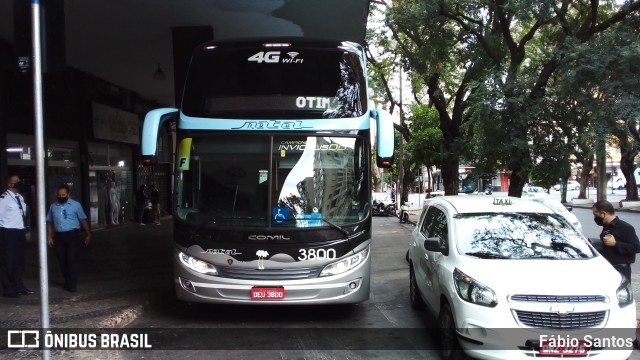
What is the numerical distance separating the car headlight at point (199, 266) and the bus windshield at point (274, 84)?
1.82 m

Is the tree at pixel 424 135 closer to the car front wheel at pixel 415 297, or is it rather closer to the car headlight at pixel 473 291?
the car front wheel at pixel 415 297

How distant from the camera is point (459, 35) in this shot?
1538 centimetres

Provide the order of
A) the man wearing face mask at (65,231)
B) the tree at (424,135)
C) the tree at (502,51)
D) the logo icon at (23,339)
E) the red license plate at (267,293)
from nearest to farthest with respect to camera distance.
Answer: the logo icon at (23,339), the red license plate at (267,293), the man wearing face mask at (65,231), the tree at (502,51), the tree at (424,135)

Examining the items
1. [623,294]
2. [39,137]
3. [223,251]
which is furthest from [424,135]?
[39,137]

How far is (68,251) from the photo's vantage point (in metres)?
7.73

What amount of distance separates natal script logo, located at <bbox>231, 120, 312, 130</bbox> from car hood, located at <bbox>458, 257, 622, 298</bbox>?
265 cm

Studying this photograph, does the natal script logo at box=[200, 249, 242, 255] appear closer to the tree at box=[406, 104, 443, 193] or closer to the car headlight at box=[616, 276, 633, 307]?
the car headlight at box=[616, 276, 633, 307]

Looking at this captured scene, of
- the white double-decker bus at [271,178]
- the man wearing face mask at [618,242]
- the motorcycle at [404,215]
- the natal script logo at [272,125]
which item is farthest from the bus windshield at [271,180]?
the motorcycle at [404,215]

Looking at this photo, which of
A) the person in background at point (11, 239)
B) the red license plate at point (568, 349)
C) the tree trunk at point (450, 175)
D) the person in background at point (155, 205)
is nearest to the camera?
the red license plate at point (568, 349)

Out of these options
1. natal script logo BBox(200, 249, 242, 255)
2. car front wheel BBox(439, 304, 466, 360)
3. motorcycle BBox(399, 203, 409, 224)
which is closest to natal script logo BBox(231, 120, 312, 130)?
natal script logo BBox(200, 249, 242, 255)

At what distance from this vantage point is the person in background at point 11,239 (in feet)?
23.4

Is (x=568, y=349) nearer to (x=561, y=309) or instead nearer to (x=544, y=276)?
(x=561, y=309)

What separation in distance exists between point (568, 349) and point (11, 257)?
23.3 feet

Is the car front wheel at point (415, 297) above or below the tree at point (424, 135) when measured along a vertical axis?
below
